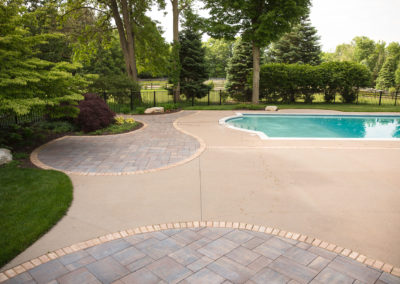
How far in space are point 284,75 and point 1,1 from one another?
15561 mm

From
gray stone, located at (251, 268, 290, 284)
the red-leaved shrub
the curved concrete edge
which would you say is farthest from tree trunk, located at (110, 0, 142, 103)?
gray stone, located at (251, 268, 290, 284)

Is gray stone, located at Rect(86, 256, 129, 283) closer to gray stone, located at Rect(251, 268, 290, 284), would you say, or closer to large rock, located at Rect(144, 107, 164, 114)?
gray stone, located at Rect(251, 268, 290, 284)

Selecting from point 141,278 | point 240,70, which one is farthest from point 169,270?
point 240,70

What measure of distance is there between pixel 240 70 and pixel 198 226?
19.8 m

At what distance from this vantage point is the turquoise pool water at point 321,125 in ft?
38.4

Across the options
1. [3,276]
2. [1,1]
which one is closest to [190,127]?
[1,1]

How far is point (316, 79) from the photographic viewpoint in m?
18.6

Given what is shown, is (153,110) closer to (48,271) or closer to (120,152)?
(120,152)

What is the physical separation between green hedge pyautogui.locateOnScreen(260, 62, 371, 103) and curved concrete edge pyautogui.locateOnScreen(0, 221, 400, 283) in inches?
648

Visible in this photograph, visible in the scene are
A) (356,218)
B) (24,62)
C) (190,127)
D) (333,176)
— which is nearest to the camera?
(356,218)

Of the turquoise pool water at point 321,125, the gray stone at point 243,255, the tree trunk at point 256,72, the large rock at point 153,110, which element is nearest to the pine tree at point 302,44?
the tree trunk at point 256,72

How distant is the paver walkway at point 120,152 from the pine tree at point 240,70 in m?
12.9

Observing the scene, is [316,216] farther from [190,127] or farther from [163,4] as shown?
[163,4]

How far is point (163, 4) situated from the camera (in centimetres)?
1761
